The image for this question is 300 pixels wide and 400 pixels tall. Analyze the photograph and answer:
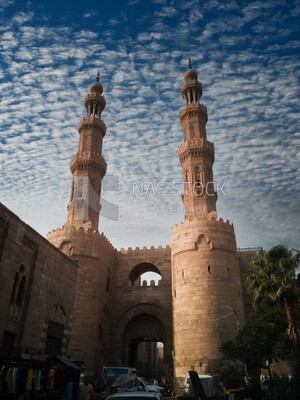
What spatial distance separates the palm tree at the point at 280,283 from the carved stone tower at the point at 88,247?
11364mm

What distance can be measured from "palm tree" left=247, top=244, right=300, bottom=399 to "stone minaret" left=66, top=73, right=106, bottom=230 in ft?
45.8

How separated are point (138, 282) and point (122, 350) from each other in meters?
7.92

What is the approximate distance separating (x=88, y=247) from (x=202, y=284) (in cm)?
868

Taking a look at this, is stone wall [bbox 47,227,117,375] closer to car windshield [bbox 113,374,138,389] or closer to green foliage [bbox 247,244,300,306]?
car windshield [bbox 113,374,138,389]

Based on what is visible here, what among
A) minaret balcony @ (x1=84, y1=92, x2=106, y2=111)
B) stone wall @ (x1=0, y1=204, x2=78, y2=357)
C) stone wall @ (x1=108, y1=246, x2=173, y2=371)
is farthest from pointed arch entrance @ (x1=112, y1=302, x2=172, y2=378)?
minaret balcony @ (x1=84, y1=92, x2=106, y2=111)

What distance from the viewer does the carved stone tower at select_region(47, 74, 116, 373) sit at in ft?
77.3

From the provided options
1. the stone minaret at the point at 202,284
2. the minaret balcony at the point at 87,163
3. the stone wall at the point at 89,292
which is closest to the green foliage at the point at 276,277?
the stone minaret at the point at 202,284

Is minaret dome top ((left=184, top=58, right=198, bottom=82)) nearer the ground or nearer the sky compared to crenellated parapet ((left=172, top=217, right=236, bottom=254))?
nearer the sky

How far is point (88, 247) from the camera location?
2544cm

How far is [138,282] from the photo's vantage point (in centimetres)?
3394

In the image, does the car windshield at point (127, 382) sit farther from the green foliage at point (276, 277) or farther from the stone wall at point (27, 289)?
the green foliage at point (276, 277)

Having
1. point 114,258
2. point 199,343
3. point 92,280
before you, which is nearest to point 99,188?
point 114,258

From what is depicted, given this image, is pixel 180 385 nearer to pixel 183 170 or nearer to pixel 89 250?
pixel 89 250

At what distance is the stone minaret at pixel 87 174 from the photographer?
97.4 ft
